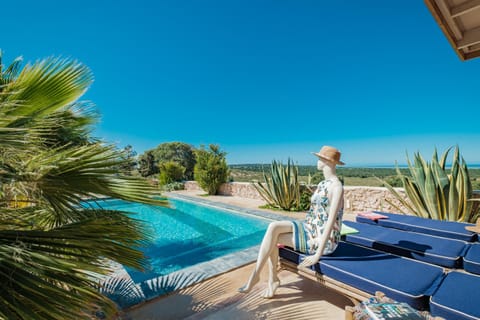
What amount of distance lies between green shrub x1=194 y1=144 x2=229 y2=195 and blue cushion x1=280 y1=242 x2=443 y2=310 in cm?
1047

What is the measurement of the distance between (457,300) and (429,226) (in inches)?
87.9

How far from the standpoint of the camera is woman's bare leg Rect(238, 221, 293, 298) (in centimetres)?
243

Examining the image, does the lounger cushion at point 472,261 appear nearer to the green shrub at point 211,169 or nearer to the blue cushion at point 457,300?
the blue cushion at point 457,300

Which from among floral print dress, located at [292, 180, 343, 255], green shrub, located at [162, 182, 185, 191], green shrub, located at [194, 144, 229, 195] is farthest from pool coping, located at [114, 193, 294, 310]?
green shrub, located at [162, 182, 185, 191]

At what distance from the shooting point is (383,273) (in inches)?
78.0

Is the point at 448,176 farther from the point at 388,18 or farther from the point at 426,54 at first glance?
the point at 426,54

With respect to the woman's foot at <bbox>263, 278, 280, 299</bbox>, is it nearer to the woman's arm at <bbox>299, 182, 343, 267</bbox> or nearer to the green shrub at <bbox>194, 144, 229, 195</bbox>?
the woman's arm at <bbox>299, 182, 343, 267</bbox>

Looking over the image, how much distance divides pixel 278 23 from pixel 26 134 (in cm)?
1747

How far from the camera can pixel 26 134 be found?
1.14 metres

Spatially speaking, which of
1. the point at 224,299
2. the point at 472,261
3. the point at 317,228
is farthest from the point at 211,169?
the point at 472,261

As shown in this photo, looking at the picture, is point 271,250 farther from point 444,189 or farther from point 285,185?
point 285,185

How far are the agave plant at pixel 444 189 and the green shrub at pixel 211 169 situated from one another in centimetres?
947

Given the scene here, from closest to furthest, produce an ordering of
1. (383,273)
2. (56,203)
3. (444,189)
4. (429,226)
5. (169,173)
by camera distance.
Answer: (56,203), (383,273), (429,226), (444,189), (169,173)

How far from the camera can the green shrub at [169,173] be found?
17281 millimetres
